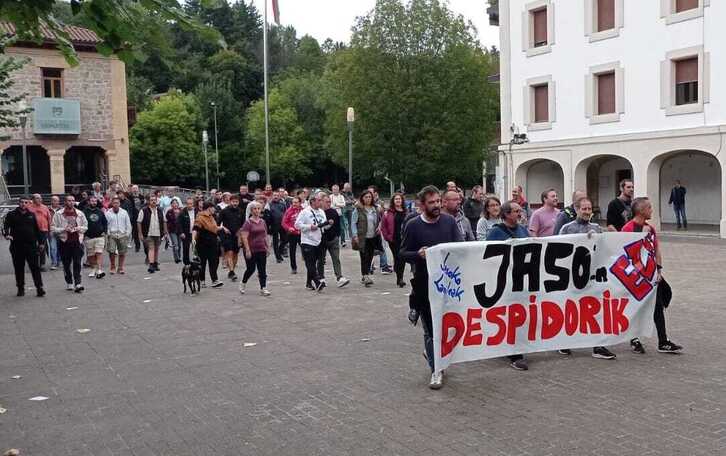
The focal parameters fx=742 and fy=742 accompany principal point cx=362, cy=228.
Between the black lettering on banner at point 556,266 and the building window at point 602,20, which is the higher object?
the building window at point 602,20

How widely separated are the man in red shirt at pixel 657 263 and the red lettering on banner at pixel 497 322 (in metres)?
1.79

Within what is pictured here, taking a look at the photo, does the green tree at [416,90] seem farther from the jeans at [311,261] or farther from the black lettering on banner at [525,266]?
the black lettering on banner at [525,266]

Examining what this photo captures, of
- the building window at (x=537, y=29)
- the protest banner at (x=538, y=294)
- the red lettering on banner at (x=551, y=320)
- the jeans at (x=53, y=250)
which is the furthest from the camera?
the building window at (x=537, y=29)

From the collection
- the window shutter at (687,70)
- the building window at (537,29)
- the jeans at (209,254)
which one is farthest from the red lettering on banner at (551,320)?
the building window at (537,29)

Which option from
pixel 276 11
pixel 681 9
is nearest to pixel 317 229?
pixel 681 9

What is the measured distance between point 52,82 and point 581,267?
1462 inches

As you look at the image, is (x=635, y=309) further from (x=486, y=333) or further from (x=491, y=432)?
(x=491, y=432)

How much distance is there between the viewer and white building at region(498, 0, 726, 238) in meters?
26.0

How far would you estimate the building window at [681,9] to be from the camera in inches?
1012

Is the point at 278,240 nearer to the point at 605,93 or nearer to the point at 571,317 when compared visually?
the point at 571,317

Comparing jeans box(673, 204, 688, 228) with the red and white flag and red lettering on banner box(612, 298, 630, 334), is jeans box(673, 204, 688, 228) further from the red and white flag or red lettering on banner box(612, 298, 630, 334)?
red lettering on banner box(612, 298, 630, 334)

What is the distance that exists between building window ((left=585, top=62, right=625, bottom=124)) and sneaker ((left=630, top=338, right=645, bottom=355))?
22030 mm

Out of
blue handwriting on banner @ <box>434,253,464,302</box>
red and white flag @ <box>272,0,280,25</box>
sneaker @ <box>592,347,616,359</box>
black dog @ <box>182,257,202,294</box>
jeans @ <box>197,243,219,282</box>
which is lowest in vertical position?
sneaker @ <box>592,347,616,359</box>

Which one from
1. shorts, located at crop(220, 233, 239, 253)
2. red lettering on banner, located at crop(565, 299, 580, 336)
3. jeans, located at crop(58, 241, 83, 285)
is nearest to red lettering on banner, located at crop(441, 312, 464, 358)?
red lettering on banner, located at crop(565, 299, 580, 336)
